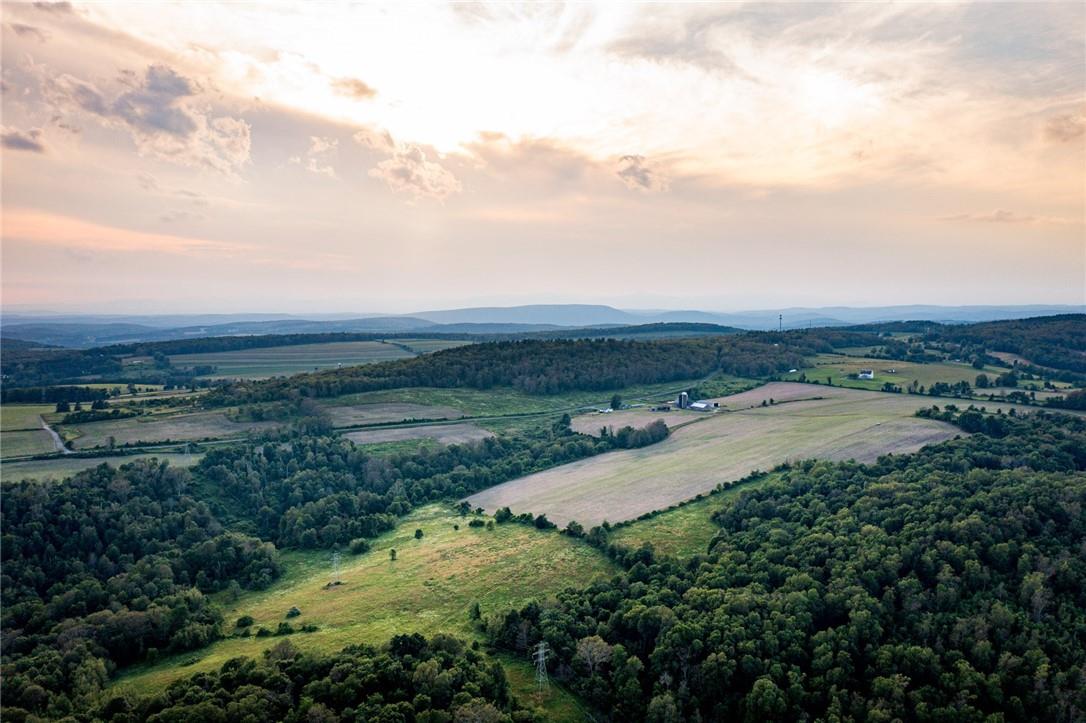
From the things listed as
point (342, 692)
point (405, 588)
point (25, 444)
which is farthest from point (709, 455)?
point (25, 444)

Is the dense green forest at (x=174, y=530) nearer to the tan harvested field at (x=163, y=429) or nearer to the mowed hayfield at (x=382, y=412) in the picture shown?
the tan harvested field at (x=163, y=429)

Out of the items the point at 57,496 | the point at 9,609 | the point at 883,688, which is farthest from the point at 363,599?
the point at 883,688

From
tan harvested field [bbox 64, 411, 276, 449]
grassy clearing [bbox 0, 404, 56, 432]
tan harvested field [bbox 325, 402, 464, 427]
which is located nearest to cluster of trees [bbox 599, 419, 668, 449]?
tan harvested field [bbox 325, 402, 464, 427]

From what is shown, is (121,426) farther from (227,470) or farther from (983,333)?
(983,333)

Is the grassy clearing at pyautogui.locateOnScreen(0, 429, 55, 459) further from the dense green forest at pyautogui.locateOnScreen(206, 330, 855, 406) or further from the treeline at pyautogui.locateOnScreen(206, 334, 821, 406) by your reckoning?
the dense green forest at pyautogui.locateOnScreen(206, 330, 855, 406)

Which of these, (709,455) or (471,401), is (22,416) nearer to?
(471,401)
